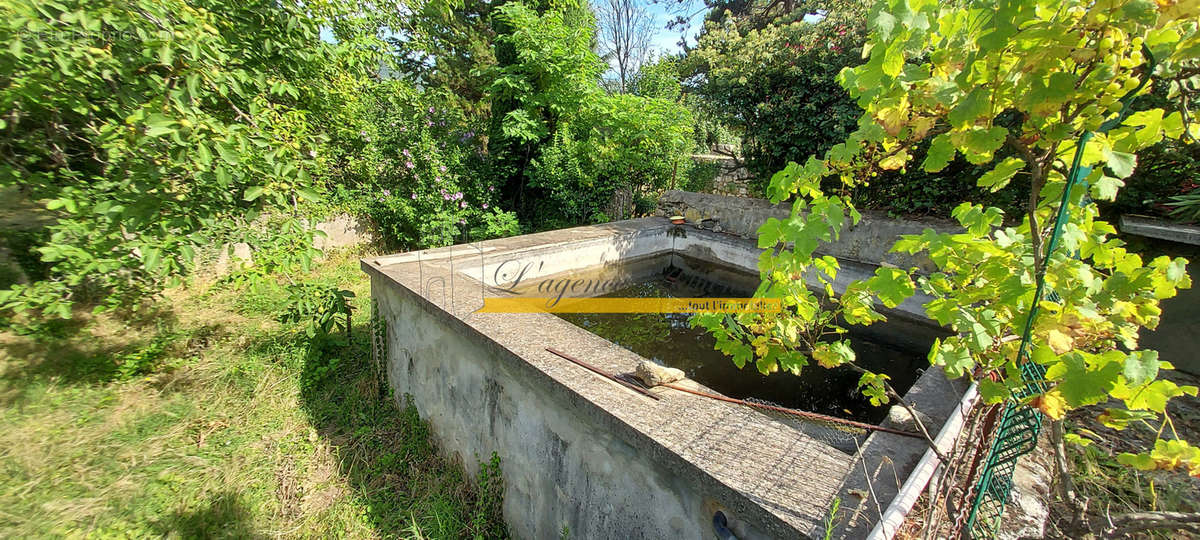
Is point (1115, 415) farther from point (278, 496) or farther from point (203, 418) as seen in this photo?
point (203, 418)

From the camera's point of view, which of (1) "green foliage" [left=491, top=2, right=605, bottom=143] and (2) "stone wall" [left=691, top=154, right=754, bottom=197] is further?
(2) "stone wall" [left=691, top=154, right=754, bottom=197]

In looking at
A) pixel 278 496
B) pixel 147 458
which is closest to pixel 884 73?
pixel 278 496

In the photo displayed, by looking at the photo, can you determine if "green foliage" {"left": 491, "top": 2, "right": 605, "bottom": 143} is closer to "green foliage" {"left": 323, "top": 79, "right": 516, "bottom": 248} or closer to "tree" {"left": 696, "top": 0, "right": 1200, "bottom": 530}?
"green foliage" {"left": 323, "top": 79, "right": 516, "bottom": 248}

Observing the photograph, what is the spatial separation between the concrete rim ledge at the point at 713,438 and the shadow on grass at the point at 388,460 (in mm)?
214

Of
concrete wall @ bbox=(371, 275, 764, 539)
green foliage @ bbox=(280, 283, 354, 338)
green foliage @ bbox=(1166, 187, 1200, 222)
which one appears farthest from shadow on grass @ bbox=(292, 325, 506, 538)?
green foliage @ bbox=(1166, 187, 1200, 222)

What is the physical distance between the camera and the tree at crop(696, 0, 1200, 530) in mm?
859

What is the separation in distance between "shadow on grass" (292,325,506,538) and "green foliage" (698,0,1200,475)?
2356 millimetres

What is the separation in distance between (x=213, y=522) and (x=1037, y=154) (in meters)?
4.21

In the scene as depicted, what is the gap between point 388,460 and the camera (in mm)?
2947

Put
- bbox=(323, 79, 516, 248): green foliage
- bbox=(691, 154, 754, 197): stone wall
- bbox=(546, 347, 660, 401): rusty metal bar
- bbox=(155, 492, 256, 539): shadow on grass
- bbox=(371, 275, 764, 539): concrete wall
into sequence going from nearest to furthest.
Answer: bbox=(371, 275, 764, 539): concrete wall < bbox=(546, 347, 660, 401): rusty metal bar < bbox=(155, 492, 256, 539): shadow on grass < bbox=(323, 79, 516, 248): green foliage < bbox=(691, 154, 754, 197): stone wall

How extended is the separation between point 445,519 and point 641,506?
150 cm

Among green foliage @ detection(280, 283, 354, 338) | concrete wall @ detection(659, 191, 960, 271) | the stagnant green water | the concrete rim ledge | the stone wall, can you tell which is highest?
the stone wall

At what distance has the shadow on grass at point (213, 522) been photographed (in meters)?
2.38

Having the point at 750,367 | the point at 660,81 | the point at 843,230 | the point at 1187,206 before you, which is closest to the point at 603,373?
the point at 750,367
